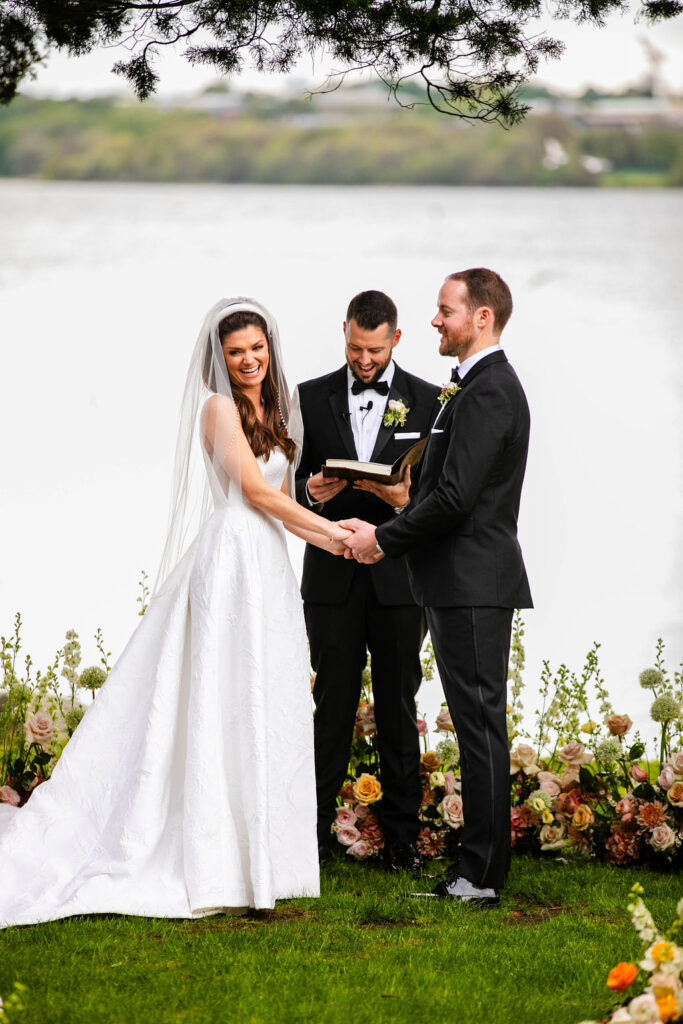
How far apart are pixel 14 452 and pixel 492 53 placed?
5.66m

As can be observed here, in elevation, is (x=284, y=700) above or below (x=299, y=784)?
above

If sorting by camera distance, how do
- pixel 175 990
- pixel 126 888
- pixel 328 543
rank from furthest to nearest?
pixel 328 543 < pixel 126 888 < pixel 175 990

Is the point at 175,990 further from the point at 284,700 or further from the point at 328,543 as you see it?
the point at 328,543

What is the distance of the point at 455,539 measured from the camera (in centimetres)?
369

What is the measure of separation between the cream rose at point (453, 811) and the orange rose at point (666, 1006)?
231cm

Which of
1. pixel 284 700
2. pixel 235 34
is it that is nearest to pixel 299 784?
pixel 284 700

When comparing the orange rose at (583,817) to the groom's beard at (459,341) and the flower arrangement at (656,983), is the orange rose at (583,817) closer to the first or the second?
the groom's beard at (459,341)

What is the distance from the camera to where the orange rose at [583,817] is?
420 cm

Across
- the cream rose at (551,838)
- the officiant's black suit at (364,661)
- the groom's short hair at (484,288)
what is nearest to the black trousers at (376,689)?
the officiant's black suit at (364,661)

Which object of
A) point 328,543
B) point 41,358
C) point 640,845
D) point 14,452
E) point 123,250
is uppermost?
point 123,250

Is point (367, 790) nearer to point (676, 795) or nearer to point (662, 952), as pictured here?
point (676, 795)

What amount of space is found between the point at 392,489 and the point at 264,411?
55 centimetres

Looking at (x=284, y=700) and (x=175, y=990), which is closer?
(x=175, y=990)

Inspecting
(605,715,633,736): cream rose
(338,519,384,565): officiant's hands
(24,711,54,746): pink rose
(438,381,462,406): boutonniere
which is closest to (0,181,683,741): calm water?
(24,711,54,746): pink rose
